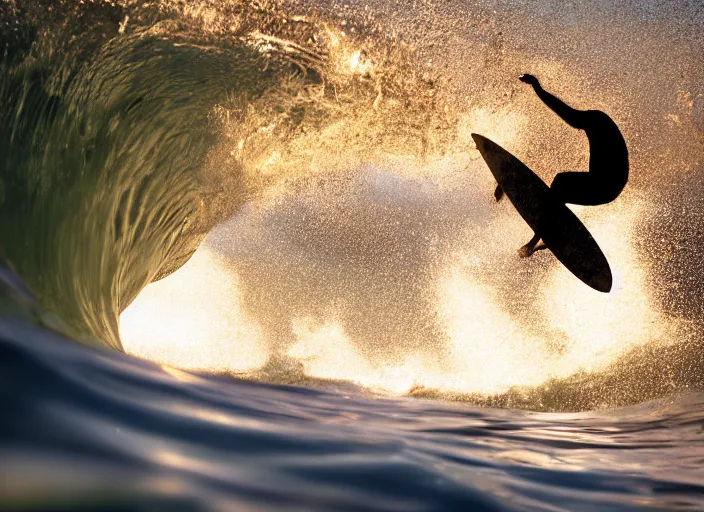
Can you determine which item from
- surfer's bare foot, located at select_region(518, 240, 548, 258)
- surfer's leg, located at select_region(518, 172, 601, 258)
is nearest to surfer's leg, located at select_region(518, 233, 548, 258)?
surfer's bare foot, located at select_region(518, 240, 548, 258)

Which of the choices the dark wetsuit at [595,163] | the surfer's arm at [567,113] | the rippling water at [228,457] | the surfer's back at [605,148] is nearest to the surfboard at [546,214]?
the dark wetsuit at [595,163]

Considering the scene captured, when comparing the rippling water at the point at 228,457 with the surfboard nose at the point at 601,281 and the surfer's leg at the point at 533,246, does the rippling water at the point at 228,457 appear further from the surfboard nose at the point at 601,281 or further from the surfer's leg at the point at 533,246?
the surfboard nose at the point at 601,281

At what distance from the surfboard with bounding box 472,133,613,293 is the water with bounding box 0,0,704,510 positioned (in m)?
0.34

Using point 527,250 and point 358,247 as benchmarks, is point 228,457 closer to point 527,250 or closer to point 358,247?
point 527,250

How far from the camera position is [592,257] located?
3.98m

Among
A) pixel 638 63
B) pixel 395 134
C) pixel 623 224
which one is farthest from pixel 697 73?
pixel 395 134

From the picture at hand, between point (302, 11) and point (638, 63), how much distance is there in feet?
7.21

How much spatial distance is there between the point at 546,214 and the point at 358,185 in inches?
58.7

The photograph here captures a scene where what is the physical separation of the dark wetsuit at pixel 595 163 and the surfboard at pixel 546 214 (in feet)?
0.33

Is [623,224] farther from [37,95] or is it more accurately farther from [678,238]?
[37,95]

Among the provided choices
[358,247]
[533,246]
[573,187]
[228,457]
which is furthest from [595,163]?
[228,457]

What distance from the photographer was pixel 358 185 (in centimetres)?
484

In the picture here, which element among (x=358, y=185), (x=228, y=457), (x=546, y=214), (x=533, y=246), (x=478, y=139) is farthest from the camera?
(x=358, y=185)

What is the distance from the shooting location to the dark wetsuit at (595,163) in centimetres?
366
